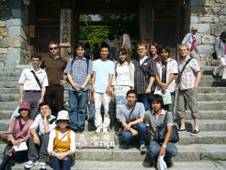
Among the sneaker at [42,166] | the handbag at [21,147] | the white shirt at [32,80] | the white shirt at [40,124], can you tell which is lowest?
the sneaker at [42,166]

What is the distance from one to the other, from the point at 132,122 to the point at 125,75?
940mm

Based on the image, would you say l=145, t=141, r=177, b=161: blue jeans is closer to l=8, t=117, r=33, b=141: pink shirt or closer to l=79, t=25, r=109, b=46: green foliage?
l=8, t=117, r=33, b=141: pink shirt

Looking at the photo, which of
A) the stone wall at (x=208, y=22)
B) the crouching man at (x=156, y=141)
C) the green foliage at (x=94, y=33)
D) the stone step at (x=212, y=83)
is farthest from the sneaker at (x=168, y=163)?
the green foliage at (x=94, y=33)

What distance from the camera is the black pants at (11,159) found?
19.5 ft

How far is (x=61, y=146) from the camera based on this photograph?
5.70 m

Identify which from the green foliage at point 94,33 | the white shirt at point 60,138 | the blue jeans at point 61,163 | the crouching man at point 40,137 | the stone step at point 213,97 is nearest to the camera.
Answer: the blue jeans at point 61,163

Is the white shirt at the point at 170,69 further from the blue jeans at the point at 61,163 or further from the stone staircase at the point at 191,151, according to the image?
the blue jeans at the point at 61,163

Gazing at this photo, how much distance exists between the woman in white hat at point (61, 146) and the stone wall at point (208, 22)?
622 cm

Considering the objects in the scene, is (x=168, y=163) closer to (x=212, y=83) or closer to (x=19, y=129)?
(x=19, y=129)

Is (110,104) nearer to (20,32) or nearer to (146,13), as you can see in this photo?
(20,32)

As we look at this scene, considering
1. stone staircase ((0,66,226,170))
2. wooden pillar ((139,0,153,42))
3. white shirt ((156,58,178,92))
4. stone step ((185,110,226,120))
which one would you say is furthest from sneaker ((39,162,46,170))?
wooden pillar ((139,0,153,42))

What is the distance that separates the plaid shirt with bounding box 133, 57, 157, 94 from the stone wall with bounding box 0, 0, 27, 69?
5.08 metres

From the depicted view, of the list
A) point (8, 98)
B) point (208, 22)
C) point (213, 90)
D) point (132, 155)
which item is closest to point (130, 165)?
point (132, 155)

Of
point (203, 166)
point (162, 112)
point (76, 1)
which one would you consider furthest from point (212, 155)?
point (76, 1)
